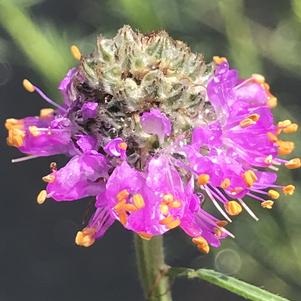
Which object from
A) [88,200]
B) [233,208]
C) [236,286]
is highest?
[88,200]

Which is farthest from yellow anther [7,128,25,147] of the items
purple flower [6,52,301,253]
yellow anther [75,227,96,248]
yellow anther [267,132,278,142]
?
yellow anther [267,132,278,142]

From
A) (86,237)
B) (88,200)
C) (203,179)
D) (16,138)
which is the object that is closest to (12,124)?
(16,138)

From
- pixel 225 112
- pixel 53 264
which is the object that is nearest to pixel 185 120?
pixel 225 112

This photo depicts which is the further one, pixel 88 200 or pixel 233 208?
pixel 88 200

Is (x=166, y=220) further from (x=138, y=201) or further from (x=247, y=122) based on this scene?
(x=247, y=122)

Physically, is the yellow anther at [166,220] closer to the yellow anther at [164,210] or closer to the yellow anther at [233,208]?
the yellow anther at [164,210]
